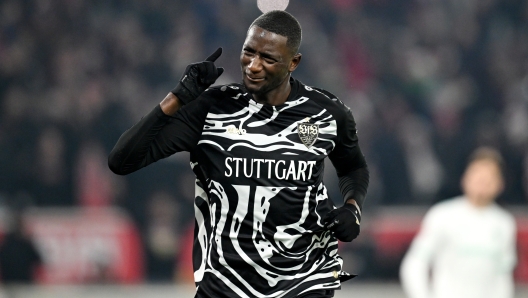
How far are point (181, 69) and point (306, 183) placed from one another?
28.4 feet

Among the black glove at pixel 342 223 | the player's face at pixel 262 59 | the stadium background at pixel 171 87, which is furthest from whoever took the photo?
the stadium background at pixel 171 87

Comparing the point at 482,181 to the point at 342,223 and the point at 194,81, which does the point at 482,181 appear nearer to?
the point at 342,223

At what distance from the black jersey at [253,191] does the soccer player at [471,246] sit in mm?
1964

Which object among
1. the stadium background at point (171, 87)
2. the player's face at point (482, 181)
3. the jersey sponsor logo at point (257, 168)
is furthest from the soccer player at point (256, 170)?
the stadium background at point (171, 87)

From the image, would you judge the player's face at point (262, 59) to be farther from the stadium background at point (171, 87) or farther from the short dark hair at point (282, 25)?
the stadium background at point (171, 87)

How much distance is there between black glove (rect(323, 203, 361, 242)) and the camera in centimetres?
396

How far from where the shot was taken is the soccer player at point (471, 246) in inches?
229

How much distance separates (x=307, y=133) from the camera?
4.02m

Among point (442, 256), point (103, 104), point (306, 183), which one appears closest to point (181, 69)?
point (103, 104)

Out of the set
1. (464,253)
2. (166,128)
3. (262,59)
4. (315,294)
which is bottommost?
(464,253)

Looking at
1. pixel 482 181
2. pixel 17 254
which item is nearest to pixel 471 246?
pixel 482 181

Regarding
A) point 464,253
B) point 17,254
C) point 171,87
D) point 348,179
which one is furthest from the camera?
point 171,87

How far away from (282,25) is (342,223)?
3.07ft

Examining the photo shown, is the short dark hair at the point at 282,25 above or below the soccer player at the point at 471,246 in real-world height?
above
